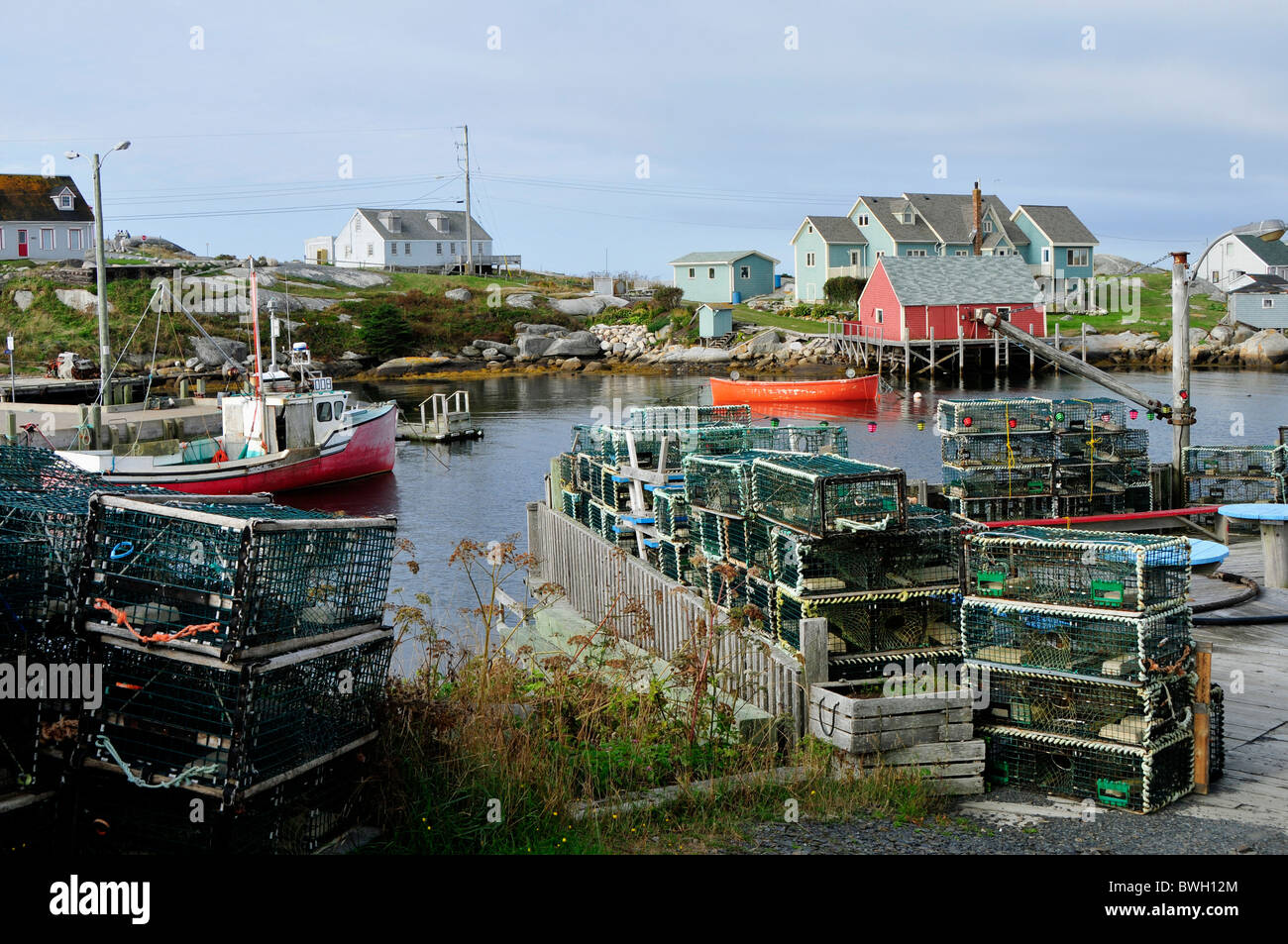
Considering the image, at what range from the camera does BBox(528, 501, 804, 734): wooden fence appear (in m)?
8.02

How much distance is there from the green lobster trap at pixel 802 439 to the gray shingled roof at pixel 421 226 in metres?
81.2

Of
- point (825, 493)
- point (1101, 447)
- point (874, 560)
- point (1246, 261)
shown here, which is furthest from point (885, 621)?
point (1246, 261)

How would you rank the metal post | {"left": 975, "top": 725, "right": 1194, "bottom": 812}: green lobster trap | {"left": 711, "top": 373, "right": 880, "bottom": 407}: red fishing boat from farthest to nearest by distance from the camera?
{"left": 711, "top": 373, "right": 880, "bottom": 407}: red fishing boat < the metal post < {"left": 975, "top": 725, "right": 1194, "bottom": 812}: green lobster trap

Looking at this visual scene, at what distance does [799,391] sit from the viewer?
53312 mm

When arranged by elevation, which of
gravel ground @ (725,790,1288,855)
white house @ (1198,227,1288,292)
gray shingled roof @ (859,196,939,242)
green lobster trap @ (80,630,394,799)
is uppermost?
gray shingled roof @ (859,196,939,242)

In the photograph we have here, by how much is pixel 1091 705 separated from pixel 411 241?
89851 mm

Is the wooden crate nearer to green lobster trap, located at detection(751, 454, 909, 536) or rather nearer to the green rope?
green lobster trap, located at detection(751, 454, 909, 536)

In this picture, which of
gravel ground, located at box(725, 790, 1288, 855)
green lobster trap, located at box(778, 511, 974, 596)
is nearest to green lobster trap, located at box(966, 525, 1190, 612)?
green lobster trap, located at box(778, 511, 974, 596)

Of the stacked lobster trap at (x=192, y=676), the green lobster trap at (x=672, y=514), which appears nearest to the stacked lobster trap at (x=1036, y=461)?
the green lobster trap at (x=672, y=514)

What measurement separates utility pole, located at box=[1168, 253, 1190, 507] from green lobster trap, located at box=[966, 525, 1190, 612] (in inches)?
469

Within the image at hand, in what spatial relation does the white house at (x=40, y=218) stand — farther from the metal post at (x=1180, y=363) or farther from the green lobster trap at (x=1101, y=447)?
the green lobster trap at (x=1101, y=447)

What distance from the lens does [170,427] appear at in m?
37.6
